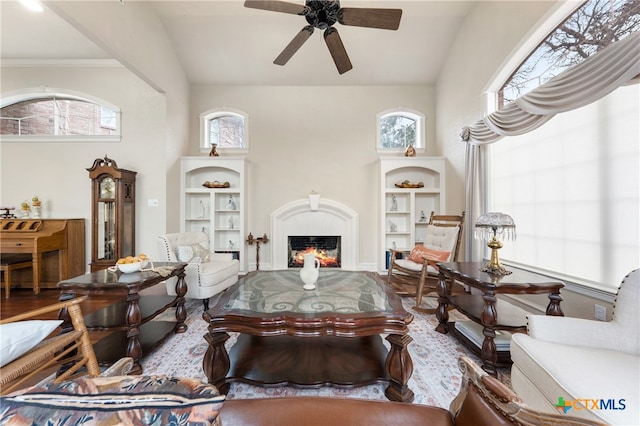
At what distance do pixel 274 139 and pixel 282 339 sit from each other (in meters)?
3.66

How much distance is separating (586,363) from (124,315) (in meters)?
2.95

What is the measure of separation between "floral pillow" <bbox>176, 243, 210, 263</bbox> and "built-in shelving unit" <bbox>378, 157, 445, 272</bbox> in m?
2.84

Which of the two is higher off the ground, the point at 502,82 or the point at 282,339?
the point at 502,82

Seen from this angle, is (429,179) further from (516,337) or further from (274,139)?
(516,337)

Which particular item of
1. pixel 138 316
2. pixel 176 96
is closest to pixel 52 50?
pixel 176 96

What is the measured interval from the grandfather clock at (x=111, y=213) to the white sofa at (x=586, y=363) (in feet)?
15.3

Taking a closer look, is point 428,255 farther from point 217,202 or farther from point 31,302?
point 31,302

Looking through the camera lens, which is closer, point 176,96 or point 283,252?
point 176,96

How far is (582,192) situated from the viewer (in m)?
2.13

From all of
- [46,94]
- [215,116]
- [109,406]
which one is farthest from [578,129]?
[46,94]

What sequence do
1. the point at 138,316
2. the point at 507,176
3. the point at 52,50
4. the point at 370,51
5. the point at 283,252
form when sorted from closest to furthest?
the point at 138,316, the point at 507,176, the point at 52,50, the point at 370,51, the point at 283,252

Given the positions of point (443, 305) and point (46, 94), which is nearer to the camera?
point (443, 305)

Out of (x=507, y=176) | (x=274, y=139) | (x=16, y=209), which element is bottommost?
(x=16, y=209)

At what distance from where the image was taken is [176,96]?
4109 mm
